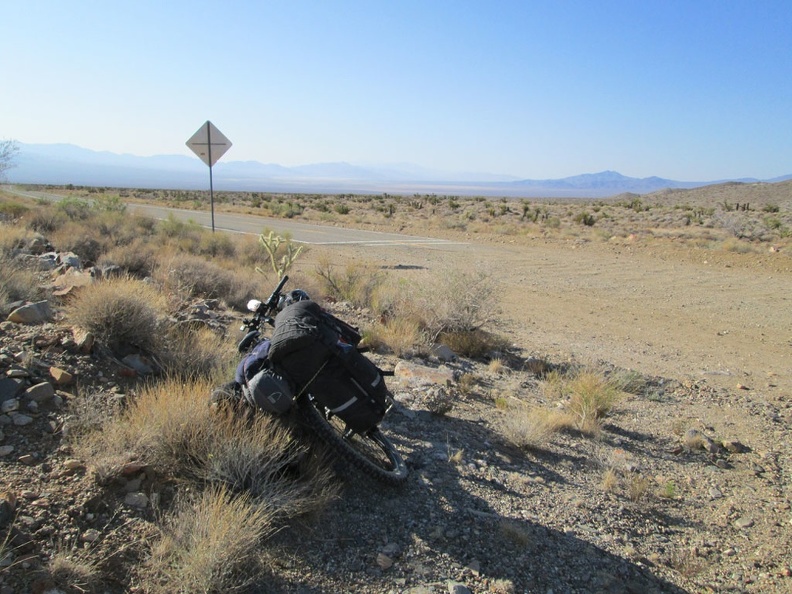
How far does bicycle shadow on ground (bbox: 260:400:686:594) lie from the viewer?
9.59 feet

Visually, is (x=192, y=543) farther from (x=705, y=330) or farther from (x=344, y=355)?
(x=705, y=330)

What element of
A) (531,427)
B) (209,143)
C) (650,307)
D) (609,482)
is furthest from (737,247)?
(609,482)

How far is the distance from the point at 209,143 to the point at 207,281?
873 cm

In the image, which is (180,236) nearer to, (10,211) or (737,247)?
(10,211)

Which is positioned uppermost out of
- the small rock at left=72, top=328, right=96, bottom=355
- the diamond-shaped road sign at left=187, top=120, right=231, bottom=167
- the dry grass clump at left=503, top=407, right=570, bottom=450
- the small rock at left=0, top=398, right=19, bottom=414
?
the diamond-shaped road sign at left=187, top=120, right=231, bottom=167

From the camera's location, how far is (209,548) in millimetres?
2615

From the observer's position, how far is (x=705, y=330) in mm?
10461

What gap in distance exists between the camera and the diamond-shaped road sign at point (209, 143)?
51.9ft

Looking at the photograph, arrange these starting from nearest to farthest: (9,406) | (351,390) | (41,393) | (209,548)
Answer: (209,548), (351,390), (9,406), (41,393)

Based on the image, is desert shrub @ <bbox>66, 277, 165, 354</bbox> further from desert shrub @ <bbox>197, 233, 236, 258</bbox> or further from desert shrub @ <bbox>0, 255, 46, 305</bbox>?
desert shrub @ <bbox>197, 233, 236, 258</bbox>

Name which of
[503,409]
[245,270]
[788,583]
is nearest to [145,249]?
[245,270]

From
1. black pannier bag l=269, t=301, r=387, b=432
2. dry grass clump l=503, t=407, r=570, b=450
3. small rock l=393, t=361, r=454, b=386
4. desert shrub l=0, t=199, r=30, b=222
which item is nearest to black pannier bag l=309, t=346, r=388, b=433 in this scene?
black pannier bag l=269, t=301, r=387, b=432

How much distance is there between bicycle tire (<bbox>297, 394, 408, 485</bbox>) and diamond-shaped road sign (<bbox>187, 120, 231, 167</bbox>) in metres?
13.8

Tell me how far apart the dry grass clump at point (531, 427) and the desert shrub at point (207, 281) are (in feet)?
16.1
